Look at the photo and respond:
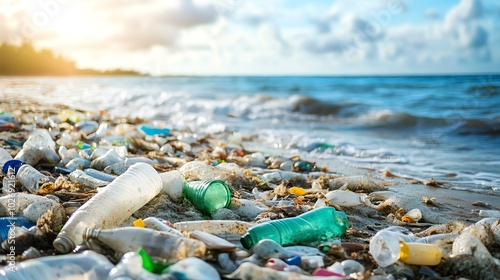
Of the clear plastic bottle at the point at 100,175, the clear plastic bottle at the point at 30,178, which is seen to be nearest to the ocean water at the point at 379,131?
Answer: the clear plastic bottle at the point at 100,175

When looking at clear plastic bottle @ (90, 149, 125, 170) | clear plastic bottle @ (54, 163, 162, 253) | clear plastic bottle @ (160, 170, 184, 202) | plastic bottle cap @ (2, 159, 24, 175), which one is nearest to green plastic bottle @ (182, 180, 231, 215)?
clear plastic bottle @ (160, 170, 184, 202)

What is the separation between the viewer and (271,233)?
2.17 meters

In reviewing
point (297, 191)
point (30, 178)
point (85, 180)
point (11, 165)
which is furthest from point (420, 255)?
point (11, 165)

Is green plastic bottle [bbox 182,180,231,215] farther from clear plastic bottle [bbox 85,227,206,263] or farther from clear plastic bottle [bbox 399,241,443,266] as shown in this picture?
clear plastic bottle [bbox 399,241,443,266]

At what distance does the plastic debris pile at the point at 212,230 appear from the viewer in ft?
5.73

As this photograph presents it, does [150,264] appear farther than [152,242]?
No

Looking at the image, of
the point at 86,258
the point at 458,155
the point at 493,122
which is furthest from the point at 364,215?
the point at 493,122

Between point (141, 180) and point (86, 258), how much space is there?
34.4 inches

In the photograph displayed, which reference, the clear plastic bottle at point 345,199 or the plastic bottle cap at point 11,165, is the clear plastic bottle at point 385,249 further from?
the plastic bottle cap at point 11,165

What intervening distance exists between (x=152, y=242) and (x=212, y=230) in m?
0.45

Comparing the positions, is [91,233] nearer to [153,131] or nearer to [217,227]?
[217,227]

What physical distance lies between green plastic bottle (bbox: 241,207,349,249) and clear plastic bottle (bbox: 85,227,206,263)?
33 centimetres

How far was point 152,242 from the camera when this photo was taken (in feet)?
6.05

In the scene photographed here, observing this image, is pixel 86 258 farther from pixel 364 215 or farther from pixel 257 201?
pixel 364 215
